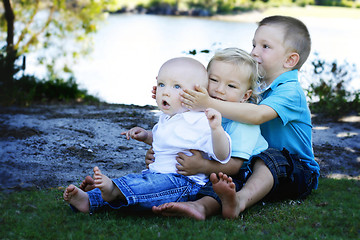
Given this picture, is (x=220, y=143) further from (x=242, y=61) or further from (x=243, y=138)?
(x=242, y=61)

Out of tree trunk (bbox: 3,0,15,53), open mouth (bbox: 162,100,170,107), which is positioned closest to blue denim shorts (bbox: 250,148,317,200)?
open mouth (bbox: 162,100,170,107)

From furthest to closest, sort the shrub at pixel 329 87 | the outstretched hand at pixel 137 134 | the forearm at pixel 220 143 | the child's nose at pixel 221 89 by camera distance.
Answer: the shrub at pixel 329 87
the outstretched hand at pixel 137 134
the child's nose at pixel 221 89
the forearm at pixel 220 143

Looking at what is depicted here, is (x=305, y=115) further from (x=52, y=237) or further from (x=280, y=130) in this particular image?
(x=52, y=237)

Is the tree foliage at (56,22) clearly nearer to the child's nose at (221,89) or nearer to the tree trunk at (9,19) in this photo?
the tree trunk at (9,19)

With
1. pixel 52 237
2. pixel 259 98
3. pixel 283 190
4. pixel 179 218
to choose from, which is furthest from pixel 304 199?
pixel 52 237

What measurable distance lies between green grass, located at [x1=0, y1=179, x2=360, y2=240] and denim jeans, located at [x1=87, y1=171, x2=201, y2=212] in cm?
8

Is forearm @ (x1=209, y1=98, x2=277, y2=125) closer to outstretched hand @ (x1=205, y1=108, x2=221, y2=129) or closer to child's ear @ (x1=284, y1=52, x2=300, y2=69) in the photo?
outstretched hand @ (x1=205, y1=108, x2=221, y2=129)

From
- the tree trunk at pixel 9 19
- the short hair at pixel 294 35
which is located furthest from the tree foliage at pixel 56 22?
the short hair at pixel 294 35

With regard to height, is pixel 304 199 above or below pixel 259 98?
below

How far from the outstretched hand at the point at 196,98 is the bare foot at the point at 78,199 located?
79cm

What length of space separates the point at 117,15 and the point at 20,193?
14354 mm

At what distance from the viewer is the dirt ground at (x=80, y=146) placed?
343cm

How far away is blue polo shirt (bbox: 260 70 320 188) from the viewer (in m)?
2.86

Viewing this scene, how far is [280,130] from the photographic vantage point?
2.96 meters
